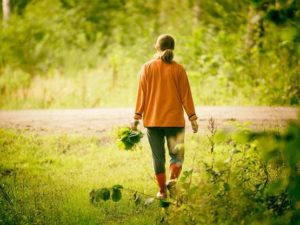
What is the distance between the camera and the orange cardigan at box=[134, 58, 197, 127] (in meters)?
5.32

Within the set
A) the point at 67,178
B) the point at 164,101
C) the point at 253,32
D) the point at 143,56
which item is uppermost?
the point at 253,32

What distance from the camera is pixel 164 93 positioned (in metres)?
5.36

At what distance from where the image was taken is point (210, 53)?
13836 millimetres

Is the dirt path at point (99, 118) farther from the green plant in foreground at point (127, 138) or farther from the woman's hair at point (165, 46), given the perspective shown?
the woman's hair at point (165, 46)

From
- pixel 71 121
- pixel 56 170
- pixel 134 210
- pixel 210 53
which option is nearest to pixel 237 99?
pixel 210 53

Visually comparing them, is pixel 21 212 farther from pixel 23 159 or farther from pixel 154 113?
pixel 23 159

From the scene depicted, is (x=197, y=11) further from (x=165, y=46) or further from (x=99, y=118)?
(x=165, y=46)

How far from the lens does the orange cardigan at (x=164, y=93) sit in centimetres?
532

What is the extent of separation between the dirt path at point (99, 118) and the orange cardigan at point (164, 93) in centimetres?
342

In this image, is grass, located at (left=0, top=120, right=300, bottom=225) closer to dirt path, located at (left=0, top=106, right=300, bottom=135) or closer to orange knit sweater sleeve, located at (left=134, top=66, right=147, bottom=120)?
dirt path, located at (left=0, top=106, right=300, bottom=135)

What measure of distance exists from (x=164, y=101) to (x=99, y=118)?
4.55m

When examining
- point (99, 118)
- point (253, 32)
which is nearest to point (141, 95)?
point (99, 118)

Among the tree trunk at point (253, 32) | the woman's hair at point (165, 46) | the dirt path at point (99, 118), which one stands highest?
the tree trunk at point (253, 32)

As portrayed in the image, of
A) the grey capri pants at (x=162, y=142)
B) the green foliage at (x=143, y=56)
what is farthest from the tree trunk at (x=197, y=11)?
the grey capri pants at (x=162, y=142)
